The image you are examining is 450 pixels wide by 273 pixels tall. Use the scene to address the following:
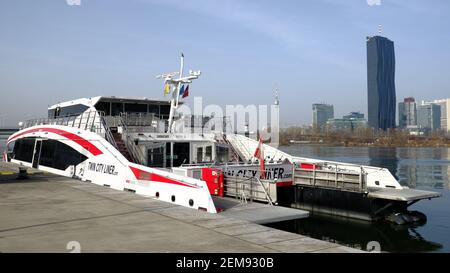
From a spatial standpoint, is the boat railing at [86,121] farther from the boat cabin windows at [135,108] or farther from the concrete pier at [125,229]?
the concrete pier at [125,229]

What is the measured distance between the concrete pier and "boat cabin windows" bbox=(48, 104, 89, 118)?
6.36 m

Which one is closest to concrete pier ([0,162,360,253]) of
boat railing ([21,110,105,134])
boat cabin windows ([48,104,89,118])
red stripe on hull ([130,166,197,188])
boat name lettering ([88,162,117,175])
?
red stripe on hull ([130,166,197,188])

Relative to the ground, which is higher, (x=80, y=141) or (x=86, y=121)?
(x=86, y=121)

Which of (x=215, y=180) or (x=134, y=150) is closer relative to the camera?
(x=215, y=180)

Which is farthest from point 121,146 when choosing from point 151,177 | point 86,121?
point 151,177

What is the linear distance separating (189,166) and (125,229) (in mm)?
6714

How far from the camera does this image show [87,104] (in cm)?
1708

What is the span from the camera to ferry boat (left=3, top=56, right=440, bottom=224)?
12.8 m

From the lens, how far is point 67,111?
19.2m

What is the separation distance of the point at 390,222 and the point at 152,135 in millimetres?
8897

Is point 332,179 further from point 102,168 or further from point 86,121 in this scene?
point 86,121

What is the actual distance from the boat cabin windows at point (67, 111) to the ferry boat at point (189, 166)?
5 centimetres

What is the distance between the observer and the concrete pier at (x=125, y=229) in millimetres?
6301
